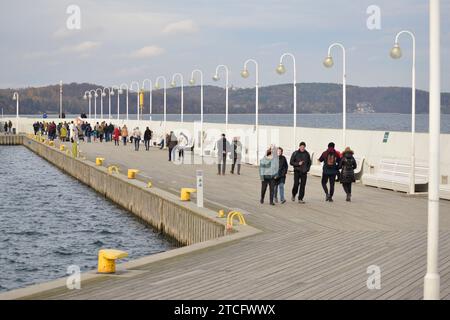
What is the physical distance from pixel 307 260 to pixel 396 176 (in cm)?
1436

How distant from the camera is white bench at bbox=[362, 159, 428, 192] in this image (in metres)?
26.5

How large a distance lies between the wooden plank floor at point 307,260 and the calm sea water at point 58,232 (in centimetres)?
384

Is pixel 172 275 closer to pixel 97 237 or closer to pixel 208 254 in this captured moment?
pixel 208 254

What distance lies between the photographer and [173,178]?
108 ft

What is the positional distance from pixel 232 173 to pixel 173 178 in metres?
3.33

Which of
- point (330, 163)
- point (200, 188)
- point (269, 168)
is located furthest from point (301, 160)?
point (200, 188)

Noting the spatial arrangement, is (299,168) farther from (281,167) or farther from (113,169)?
(113,169)

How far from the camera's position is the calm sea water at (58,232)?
21.5m

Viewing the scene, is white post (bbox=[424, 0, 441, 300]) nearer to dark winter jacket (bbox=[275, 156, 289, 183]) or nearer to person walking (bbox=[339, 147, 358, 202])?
dark winter jacket (bbox=[275, 156, 289, 183])

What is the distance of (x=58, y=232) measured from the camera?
2845 centimetres

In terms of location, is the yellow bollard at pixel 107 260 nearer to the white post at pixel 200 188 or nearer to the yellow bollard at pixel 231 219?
the yellow bollard at pixel 231 219

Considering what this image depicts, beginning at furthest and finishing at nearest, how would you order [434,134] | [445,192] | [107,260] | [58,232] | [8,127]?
1. [8,127]
2. [58,232]
3. [445,192]
4. [107,260]
5. [434,134]

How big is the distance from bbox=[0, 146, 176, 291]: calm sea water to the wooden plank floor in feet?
12.6

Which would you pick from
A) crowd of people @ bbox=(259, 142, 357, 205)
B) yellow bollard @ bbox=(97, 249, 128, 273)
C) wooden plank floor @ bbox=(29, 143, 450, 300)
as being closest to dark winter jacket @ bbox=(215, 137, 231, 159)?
wooden plank floor @ bbox=(29, 143, 450, 300)
